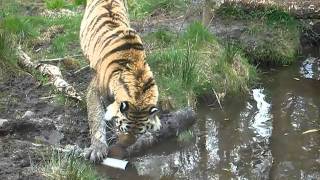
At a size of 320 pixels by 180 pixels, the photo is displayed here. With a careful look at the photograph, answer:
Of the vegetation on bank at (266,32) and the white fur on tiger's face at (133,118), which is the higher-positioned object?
the vegetation on bank at (266,32)

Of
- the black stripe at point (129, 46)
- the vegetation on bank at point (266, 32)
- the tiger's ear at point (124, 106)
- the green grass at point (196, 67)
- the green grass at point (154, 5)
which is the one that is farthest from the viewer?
the green grass at point (154, 5)

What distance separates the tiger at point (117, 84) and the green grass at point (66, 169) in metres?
0.50

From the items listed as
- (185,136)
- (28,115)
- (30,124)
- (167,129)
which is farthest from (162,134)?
(28,115)

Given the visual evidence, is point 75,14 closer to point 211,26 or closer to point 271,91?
point 211,26

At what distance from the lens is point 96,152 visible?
19.0 ft

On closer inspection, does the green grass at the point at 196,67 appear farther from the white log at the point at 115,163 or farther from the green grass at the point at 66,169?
the green grass at the point at 66,169

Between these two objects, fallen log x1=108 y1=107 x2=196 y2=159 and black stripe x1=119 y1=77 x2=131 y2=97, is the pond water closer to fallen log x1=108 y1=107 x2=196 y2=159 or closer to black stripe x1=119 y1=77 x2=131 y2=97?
fallen log x1=108 y1=107 x2=196 y2=159

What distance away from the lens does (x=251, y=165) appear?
619cm

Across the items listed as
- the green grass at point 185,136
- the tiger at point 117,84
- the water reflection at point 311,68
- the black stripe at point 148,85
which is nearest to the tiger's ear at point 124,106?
the tiger at point 117,84

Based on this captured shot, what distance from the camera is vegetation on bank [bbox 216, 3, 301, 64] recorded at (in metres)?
9.23

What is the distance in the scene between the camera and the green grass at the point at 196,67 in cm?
745

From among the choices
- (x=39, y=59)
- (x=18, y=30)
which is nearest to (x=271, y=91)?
(x=39, y=59)

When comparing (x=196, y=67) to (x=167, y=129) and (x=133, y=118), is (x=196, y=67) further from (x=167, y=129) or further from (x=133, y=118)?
(x=133, y=118)

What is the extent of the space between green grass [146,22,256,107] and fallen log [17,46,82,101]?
1.16 metres
